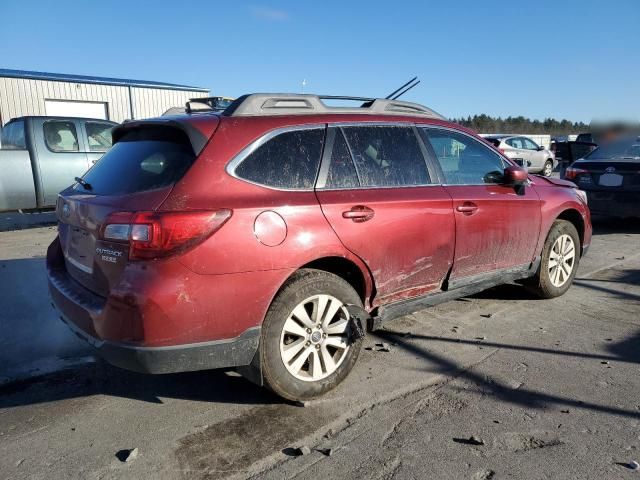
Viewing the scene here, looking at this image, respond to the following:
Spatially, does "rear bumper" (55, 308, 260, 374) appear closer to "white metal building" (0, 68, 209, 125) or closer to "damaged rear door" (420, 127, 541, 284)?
"damaged rear door" (420, 127, 541, 284)

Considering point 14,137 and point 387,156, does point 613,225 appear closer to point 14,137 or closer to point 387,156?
point 387,156

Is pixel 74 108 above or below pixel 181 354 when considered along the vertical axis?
above

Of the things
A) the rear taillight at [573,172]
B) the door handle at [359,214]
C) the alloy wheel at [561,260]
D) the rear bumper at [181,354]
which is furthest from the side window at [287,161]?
the rear taillight at [573,172]

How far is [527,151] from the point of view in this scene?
863 inches

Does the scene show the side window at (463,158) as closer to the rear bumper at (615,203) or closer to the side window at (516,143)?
the rear bumper at (615,203)

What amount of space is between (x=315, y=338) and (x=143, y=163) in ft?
4.84

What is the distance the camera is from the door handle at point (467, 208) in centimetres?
401

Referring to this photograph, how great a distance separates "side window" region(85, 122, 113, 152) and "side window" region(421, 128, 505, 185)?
24.6 ft

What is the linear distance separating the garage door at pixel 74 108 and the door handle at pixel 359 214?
749 inches

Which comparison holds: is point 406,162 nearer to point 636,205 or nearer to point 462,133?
point 462,133

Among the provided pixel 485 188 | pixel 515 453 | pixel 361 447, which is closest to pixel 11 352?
pixel 361 447

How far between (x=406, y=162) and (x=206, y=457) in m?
2.41

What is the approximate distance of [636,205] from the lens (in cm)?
838

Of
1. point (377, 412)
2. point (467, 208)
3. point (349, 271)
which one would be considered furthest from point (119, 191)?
point (467, 208)
